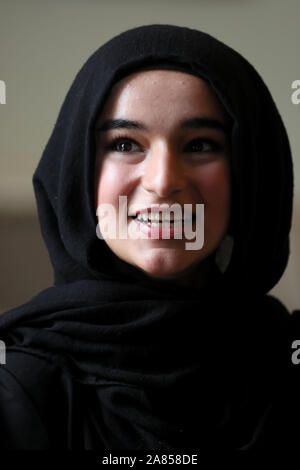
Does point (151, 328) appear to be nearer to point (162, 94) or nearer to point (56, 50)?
point (162, 94)

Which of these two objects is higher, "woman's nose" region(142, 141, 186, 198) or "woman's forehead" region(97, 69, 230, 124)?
"woman's forehead" region(97, 69, 230, 124)

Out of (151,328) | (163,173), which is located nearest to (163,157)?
(163,173)

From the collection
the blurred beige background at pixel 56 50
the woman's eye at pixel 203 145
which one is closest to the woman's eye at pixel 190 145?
the woman's eye at pixel 203 145

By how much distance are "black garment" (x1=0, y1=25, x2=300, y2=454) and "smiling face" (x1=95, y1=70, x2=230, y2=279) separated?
17 mm

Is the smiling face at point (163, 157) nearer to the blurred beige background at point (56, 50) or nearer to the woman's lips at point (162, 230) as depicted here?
the woman's lips at point (162, 230)

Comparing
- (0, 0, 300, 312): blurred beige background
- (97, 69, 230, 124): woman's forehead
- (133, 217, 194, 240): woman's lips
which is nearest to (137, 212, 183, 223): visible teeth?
(133, 217, 194, 240): woman's lips

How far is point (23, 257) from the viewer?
3.53 ft

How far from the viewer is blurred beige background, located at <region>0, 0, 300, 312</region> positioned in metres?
0.95

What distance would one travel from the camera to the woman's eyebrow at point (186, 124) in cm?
59

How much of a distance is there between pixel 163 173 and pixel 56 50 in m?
0.52

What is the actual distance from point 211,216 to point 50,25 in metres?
0.53

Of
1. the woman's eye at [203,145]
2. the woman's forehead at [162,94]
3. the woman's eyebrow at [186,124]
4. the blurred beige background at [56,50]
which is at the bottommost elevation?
the woman's eye at [203,145]

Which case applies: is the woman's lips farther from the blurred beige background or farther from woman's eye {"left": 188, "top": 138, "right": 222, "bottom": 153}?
the blurred beige background

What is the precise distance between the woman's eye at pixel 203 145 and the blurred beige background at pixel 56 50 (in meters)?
0.44
